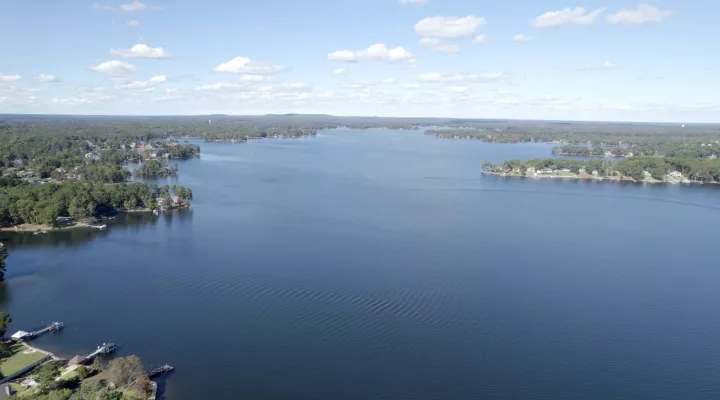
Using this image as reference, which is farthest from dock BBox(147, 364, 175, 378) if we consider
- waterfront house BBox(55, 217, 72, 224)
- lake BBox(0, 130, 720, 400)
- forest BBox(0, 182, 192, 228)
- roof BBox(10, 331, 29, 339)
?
waterfront house BBox(55, 217, 72, 224)

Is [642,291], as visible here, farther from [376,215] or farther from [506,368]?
[376,215]

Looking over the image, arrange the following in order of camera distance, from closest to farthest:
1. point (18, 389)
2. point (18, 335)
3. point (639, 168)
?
point (18, 389) → point (18, 335) → point (639, 168)

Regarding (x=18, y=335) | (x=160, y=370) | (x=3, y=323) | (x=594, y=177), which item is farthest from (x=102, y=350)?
(x=594, y=177)

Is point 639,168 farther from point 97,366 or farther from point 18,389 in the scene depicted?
point 18,389

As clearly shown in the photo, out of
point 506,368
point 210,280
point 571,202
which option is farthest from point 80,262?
point 571,202

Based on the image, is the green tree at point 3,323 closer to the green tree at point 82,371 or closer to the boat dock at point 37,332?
the boat dock at point 37,332

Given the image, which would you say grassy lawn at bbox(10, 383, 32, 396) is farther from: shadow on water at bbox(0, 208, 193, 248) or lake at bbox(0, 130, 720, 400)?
shadow on water at bbox(0, 208, 193, 248)

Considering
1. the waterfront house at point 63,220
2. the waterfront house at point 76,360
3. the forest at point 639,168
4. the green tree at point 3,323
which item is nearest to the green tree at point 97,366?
the waterfront house at point 76,360
